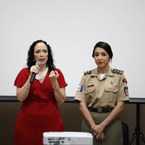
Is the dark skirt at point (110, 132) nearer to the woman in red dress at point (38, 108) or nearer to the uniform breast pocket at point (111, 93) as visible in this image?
the uniform breast pocket at point (111, 93)

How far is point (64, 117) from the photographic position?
3.62 meters

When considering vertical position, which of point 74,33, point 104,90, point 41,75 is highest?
point 74,33

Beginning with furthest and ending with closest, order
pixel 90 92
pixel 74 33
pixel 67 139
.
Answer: pixel 74 33 → pixel 90 92 → pixel 67 139

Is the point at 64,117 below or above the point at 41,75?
below

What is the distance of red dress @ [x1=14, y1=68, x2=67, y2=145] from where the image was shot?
7.55 ft

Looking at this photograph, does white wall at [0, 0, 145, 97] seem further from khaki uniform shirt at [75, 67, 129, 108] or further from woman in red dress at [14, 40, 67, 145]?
woman in red dress at [14, 40, 67, 145]

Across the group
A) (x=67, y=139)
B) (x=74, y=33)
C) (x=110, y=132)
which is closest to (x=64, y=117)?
(x=74, y=33)

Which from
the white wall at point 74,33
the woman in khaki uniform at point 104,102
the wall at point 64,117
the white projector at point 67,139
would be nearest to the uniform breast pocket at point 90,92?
the woman in khaki uniform at point 104,102

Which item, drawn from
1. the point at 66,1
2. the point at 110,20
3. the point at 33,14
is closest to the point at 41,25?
the point at 33,14

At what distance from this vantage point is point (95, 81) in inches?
97.3

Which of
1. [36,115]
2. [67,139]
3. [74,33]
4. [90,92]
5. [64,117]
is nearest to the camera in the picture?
[67,139]

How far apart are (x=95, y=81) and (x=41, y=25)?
52.1 inches

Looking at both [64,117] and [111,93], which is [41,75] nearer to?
[111,93]

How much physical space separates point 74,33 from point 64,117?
1.22 meters
